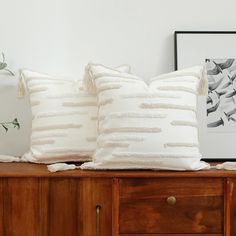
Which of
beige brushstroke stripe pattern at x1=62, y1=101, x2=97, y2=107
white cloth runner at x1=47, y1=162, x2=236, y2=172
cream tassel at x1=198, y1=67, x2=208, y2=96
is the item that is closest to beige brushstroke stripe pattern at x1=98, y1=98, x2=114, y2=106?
beige brushstroke stripe pattern at x1=62, y1=101, x2=97, y2=107

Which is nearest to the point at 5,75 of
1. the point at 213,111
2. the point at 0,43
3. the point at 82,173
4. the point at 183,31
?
the point at 0,43

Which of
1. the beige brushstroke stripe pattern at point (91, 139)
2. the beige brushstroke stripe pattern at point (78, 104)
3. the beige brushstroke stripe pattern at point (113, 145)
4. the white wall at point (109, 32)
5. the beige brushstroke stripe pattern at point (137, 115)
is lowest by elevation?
the beige brushstroke stripe pattern at point (113, 145)

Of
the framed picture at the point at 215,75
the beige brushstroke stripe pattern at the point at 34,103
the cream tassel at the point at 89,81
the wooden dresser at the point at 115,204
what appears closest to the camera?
the wooden dresser at the point at 115,204

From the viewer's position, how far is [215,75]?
1901 mm

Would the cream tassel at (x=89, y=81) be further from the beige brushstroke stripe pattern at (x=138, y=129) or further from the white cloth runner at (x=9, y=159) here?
the white cloth runner at (x=9, y=159)

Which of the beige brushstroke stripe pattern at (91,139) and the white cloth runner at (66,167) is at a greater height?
the beige brushstroke stripe pattern at (91,139)

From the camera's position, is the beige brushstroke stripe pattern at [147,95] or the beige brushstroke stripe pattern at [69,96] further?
the beige brushstroke stripe pattern at [69,96]

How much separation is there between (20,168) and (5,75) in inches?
20.1

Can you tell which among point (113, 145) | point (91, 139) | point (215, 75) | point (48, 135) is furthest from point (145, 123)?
point (215, 75)

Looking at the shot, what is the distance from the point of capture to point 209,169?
1.59 m

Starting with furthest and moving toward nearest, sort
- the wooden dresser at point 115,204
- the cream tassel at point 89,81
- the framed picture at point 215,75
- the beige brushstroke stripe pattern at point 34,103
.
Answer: the framed picture at point 215,75 → the beige brushstroke stripe pattern at point 34,103 → the cream tassel at point 89,81 → the wooden dresser at point 115,204

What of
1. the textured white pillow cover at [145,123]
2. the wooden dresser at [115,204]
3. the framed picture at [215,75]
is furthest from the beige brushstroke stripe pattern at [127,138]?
the framed picture at [215,75]

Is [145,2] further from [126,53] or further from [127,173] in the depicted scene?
[127,173]

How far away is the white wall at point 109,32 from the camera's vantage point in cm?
194
